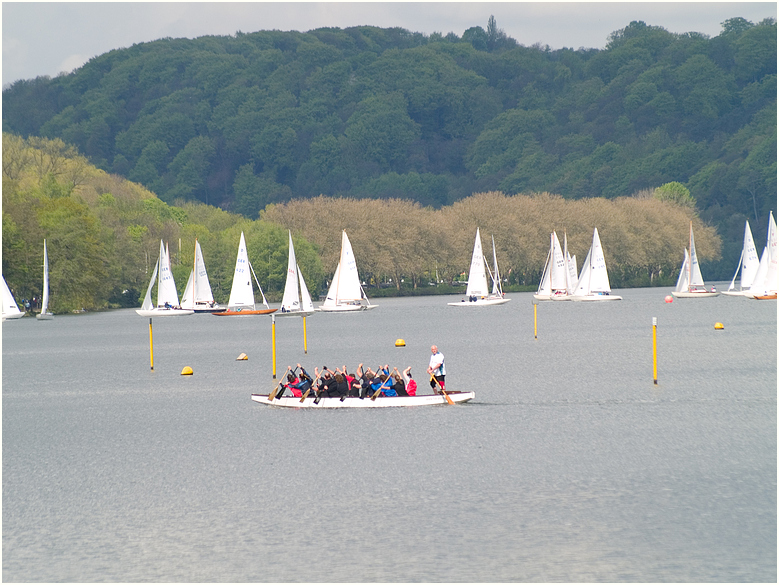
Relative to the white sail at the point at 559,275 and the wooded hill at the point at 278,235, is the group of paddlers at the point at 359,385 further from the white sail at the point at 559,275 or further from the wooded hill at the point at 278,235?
the white sail at the point at 559,275

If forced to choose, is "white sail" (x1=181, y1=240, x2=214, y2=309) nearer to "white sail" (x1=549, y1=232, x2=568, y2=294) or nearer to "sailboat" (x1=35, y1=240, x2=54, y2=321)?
"sailboat" (x1=35, y1=240, x2=54, y2=321)

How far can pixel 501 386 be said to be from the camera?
53.3 meters

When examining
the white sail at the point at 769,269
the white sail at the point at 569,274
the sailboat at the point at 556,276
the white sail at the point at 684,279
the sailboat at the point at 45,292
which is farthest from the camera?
the white sail at the point at 569,274

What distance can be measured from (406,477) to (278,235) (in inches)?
4525

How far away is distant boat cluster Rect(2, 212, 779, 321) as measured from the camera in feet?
366

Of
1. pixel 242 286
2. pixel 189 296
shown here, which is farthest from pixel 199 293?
pixel 242 286

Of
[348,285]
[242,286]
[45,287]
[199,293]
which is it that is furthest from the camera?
[199,293]

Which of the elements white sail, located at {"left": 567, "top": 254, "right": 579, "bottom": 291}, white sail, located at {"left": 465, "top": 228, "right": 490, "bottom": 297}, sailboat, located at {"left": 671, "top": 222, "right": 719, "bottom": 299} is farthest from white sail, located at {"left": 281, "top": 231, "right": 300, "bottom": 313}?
sailboat, located at {"left": 671, "top": 222, "right": 719, "bottom": 299}

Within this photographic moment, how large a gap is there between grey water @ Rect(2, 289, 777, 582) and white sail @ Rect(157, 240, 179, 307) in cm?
5772

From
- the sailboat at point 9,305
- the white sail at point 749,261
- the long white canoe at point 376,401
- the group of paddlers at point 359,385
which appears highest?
the white sail at point 749,261

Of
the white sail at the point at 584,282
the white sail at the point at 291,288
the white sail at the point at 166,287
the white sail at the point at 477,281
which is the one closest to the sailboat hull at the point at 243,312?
the white sail at the point at 291,288

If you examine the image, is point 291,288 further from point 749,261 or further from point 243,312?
point 749,261

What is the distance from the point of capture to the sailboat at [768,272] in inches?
4348

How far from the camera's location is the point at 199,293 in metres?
125
